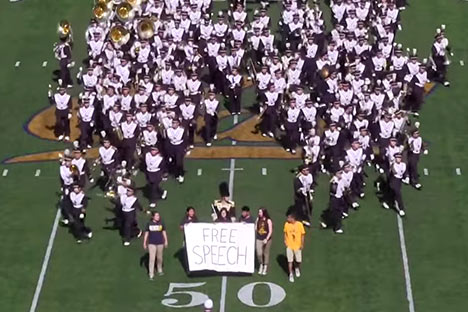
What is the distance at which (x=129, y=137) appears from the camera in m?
31.2

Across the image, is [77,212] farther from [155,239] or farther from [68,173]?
[155,239]

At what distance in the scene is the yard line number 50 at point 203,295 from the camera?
27172mm

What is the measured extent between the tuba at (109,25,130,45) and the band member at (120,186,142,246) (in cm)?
755

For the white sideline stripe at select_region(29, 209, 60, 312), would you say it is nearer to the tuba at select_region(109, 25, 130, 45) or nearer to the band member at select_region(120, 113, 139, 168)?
the band member at select_region(120, 113, 139, 168)

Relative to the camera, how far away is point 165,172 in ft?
103

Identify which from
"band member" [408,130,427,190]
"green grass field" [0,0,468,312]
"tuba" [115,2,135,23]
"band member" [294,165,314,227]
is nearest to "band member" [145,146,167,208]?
"green grass field" [0,0,468,312]

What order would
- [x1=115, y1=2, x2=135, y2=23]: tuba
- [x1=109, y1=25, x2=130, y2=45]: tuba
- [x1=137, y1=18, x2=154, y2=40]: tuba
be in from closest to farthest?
[x1=137, y1=18, x2=154, y2=40]: tuba, [x1=109, y1=25, x2=130, y2=45]: tuba, [x1=115, y1=2, x2=135, y2=23]: tuba

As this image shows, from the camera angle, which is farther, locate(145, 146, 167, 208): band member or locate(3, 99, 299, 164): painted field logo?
locate(3, 99, 299, 164): painted field logo

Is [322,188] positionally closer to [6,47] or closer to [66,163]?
[66,163]

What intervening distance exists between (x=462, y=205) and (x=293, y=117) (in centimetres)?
421

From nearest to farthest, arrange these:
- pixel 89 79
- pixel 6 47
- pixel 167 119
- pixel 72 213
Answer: pixel 72 213
pixel 167 119
pixel 89 79
pixel 6 47

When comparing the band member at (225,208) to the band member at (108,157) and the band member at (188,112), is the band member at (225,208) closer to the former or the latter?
the band member at (108,157)

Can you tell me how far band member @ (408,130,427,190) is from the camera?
30270 mm

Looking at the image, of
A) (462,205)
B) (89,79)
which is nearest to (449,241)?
(462,205)
